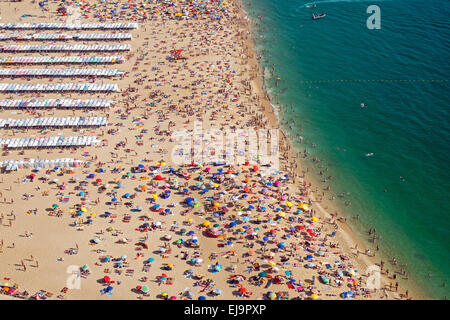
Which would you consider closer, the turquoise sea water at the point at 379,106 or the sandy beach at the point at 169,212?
the sandy beach at the point at 169,212

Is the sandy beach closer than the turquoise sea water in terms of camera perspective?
Yes

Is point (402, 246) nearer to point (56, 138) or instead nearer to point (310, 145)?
point (310, 145)

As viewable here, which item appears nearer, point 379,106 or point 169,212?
point 169,212

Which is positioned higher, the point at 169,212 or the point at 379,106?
the point at 379,106
